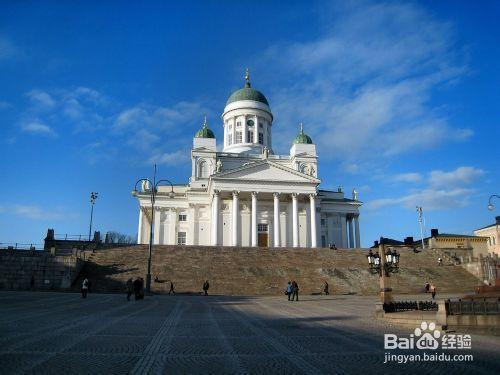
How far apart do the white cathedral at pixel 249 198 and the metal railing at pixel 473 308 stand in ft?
140

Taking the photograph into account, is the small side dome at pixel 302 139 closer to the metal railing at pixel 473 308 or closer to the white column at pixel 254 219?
the white column at pixel 254 219

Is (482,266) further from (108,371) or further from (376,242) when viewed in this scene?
(108,371)

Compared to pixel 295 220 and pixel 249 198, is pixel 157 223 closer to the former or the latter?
pixel 249 198

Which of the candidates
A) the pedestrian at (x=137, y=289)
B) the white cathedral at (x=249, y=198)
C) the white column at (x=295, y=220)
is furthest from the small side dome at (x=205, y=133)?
the pedestrian at (x=137, y=289)

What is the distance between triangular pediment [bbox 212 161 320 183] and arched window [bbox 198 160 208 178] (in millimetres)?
11118

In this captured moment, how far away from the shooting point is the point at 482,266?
131ft

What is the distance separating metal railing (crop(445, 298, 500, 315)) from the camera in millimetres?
12969

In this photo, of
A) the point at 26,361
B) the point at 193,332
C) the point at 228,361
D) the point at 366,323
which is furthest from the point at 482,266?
the point at 26,361

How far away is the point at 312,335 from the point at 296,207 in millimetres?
46664

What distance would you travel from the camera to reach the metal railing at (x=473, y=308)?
13.0 meters

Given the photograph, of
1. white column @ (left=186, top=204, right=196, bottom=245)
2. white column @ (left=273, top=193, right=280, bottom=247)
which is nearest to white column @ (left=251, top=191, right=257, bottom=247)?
white column @ (left=273, top=193, right=280, bottom=247)

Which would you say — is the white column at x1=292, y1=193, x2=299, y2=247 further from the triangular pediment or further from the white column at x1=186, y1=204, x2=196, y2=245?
the white column at x1=186, y1=204, x2=196, y2=245

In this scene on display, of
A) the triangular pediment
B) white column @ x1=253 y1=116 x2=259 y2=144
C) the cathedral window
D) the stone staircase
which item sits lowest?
the stone staircase

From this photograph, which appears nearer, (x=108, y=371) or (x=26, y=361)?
(x=108, y=371)
